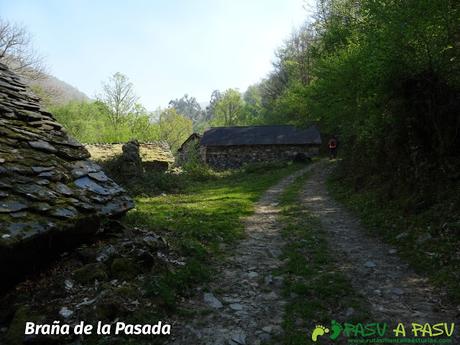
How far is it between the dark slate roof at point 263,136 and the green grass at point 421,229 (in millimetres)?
24580

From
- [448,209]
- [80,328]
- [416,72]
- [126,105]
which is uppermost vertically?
[126,105]

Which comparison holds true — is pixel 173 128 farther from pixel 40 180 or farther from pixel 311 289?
pixel 311 289

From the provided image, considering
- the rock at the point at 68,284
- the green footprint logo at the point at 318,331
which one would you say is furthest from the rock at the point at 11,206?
the green footprint logo at the point at 318,331

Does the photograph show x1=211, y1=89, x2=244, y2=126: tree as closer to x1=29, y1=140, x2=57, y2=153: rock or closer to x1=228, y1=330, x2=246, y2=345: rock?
x1=29, y1=140, x2=57, y2=153: rock

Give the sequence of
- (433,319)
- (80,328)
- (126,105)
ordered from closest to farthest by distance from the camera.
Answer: (80,328)
(433,319)
(126,105)

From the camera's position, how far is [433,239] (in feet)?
A: 24.1

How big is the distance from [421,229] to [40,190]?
797cm

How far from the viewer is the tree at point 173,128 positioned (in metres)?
70.8

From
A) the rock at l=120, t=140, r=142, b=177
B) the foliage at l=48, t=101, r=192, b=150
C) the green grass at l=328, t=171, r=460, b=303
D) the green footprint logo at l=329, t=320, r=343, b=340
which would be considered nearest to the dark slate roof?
the foliage at l=48, t=101, r=192, b=150

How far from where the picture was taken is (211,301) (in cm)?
548

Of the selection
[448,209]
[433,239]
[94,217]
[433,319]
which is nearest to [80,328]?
[94,217]

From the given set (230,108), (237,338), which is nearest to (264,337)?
(237,338)

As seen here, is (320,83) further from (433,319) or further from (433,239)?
(433,319)

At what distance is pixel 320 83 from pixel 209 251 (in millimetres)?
12364
